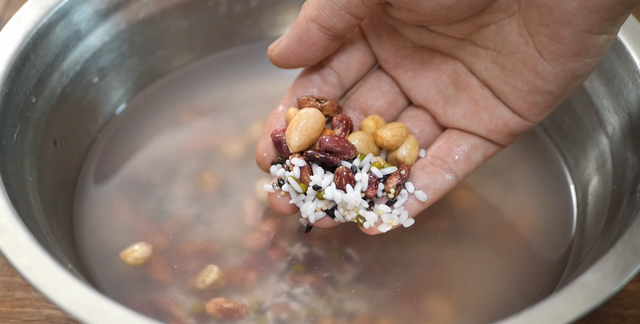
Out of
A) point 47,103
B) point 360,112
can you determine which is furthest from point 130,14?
point 360,112

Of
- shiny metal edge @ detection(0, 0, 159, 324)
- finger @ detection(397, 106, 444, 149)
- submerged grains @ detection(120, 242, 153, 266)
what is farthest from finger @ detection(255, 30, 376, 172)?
shiny metal edge @ detection(0, 0, 159, 324)

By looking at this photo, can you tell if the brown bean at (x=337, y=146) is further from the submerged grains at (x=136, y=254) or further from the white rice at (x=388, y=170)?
the submerged grains at (x=136, y=254)

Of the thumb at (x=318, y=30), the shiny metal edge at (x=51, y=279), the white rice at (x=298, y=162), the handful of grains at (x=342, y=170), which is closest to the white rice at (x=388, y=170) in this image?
the handful of grains at (x=342, y=170)

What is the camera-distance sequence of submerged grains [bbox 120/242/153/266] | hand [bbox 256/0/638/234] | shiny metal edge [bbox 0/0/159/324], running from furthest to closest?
1. submerged grains [bbox 120/242/153/266]
2. hand [bbox 256/0/638/234]
3. shiny metal edge [bbox 0/0/159/324]

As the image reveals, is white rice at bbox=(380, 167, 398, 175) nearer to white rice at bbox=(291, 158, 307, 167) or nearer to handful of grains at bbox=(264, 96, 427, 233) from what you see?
handful of grains at bbox=(264, 96, 427, 233)

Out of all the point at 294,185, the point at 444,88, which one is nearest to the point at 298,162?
the point at 294,185

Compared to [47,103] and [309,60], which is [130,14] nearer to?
[47,103]
